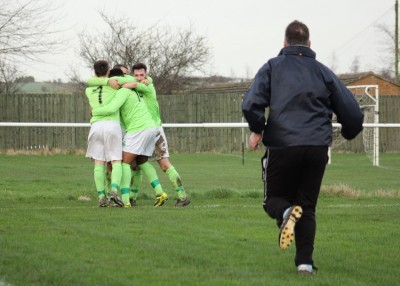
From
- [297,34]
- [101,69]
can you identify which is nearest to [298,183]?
[297,34]

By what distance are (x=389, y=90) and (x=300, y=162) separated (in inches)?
1597

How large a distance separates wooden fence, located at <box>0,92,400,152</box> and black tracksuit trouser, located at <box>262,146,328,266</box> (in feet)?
85.6

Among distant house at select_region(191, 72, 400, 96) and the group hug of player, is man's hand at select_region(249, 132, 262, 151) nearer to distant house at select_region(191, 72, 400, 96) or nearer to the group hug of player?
the group hug of player

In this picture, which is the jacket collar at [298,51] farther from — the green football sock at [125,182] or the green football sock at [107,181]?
the green football sock at [107,181]

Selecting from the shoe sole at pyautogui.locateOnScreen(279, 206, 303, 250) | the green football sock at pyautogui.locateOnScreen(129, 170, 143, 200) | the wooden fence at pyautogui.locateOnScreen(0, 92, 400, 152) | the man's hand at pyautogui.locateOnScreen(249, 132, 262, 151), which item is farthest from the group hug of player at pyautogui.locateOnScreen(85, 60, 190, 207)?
the wooden fence at pyautogui.locateOnScreen(0, 92, 400, 152)

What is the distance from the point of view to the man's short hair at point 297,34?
716 centimetres

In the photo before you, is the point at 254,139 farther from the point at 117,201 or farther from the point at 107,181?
the point at 107,181

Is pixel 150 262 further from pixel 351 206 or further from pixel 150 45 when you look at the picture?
pixel 150 45

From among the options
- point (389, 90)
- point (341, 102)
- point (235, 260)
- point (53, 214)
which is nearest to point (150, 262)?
point (235, 260)

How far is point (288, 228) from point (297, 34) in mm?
1445

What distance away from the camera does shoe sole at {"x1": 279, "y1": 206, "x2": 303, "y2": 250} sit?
676cm

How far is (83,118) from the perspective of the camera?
113ft

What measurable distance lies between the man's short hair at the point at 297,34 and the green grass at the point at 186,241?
169 centimetres

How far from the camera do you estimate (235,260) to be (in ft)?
25.1
